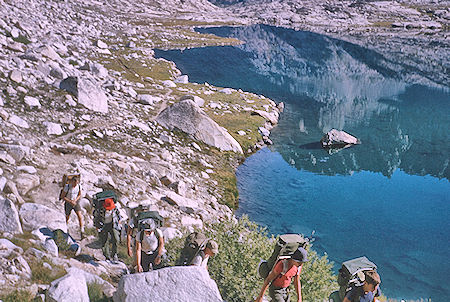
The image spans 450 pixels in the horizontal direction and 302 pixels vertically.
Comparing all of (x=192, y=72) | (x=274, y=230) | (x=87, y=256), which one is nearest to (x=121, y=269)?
(x=87, y=256)

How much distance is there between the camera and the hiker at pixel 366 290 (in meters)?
8.91

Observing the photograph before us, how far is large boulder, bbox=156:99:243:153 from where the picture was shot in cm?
3522

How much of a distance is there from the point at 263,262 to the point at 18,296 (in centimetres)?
589

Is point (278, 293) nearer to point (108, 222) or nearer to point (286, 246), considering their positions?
point (286, 246)

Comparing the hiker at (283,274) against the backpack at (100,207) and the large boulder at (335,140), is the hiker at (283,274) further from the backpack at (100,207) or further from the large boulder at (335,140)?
the large boulder at (335,140)

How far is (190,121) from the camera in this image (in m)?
35.4

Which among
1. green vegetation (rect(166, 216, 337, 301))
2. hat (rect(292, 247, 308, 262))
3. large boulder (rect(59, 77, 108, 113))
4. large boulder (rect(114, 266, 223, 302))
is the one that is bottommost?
large boulder (rect(59, 77, 108, 113))

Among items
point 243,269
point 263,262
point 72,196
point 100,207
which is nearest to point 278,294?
point 263,262

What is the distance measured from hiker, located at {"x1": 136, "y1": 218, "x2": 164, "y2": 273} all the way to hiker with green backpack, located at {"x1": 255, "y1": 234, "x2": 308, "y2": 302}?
337 centimetres

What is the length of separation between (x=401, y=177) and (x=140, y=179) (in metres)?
29.0

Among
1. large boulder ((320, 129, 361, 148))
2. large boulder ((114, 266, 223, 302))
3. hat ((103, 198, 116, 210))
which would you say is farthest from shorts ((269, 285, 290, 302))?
large boulder ((320, 129, 361, 148))

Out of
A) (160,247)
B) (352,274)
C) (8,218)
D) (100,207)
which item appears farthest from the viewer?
(100,207)

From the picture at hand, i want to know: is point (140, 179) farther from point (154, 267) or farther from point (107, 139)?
point (154, 267)

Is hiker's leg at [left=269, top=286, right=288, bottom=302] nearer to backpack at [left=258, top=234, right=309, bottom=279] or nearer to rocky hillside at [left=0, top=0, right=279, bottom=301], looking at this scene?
backpack at [left=258, top=234, right=309, bottom=279]
